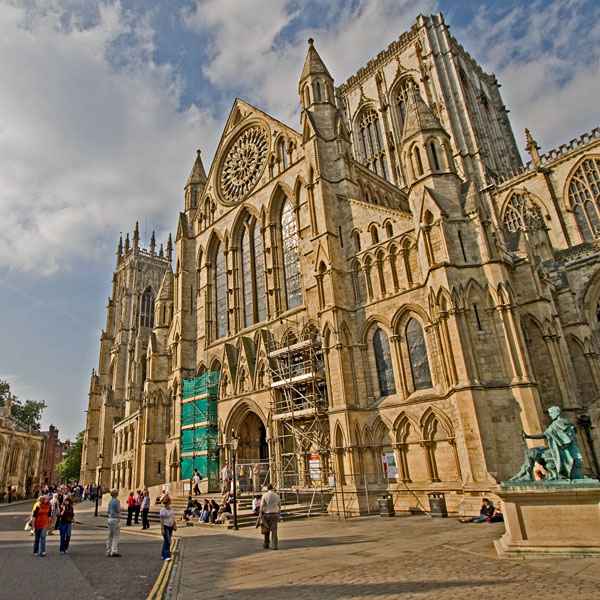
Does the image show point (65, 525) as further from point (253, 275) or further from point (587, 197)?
point (587, 197)

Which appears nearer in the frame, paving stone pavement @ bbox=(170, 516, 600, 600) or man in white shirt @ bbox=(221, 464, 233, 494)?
paving stone pavement @ bbox=(170, 516, 600, 600)

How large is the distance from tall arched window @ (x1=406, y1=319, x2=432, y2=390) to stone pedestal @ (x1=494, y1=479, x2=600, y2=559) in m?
9.69

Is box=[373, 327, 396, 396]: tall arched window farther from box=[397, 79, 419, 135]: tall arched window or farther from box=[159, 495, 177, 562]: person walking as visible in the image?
box=[397, 79, 419, 135]: tall arched window

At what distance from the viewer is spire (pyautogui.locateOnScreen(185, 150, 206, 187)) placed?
35.4 m

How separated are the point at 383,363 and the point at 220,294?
1437 cm

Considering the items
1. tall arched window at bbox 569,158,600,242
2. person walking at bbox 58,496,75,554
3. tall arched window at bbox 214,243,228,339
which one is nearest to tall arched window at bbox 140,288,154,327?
tall arched window at bbox 214,243,228,339

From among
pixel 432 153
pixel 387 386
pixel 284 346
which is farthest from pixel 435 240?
pixel 284 346

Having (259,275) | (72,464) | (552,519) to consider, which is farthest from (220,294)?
(72,464)

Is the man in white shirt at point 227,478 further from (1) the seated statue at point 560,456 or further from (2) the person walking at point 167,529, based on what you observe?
(1) the seated statue at point 560,456

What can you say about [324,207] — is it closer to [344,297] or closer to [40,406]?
[344,297]

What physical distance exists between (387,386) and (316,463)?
4842 millimetres

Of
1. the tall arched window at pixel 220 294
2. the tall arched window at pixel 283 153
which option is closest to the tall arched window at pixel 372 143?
the tall arched window at pixel 283 153

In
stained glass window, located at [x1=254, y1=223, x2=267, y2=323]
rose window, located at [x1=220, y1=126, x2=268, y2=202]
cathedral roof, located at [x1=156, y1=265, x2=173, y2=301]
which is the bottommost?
stained glass window, located at [x1=254, y1=223, x2=267, y2=323]

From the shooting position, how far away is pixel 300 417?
20.6 metres
